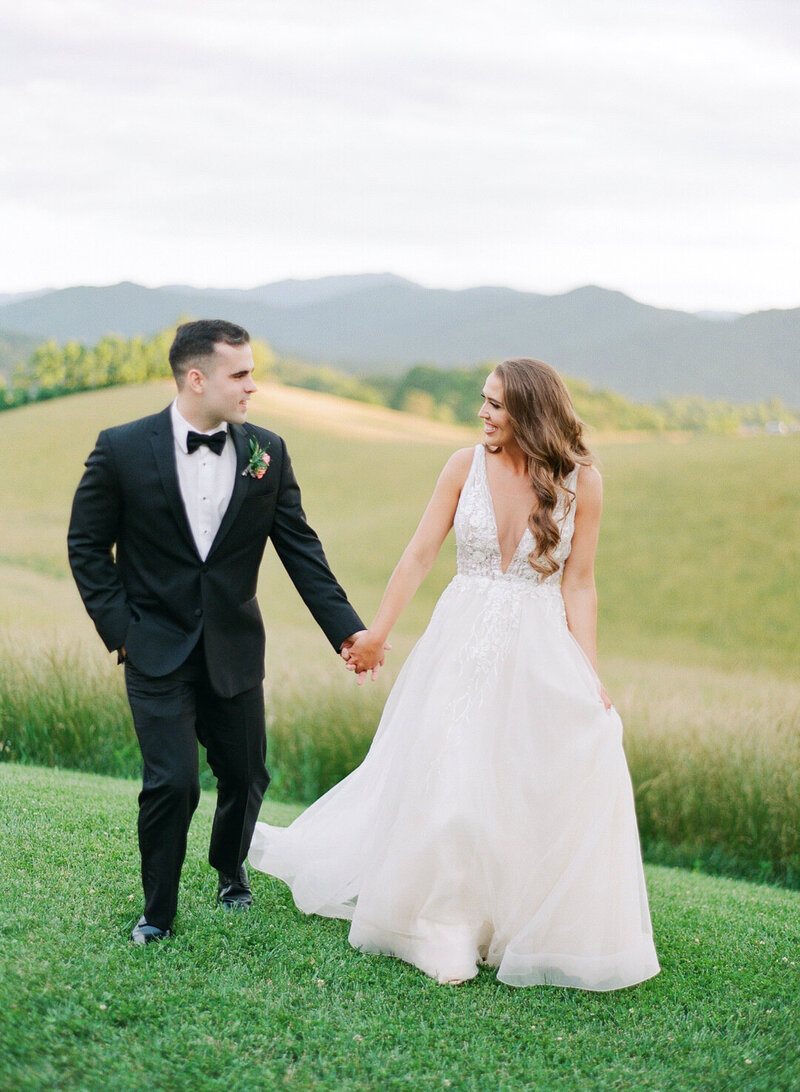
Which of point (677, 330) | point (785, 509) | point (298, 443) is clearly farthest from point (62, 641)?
point (677, 330)

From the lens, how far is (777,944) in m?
5.00

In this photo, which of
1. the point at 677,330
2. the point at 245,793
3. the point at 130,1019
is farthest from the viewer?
the point at 677,330

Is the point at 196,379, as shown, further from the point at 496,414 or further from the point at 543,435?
the point at 543,435

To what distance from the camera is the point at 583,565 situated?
Answer: 14.8ft

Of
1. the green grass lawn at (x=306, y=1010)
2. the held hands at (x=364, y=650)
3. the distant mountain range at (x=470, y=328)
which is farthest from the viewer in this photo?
the distant mountain range at (x=470, y=328)

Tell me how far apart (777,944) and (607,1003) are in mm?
1221

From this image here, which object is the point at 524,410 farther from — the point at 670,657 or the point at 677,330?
the point at 677,330

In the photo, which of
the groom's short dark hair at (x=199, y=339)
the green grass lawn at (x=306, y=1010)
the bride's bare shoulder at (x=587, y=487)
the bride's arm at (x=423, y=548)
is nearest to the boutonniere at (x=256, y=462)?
the groom's short dark hair at (x=199, y=339)

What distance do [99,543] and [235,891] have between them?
5.31 feet

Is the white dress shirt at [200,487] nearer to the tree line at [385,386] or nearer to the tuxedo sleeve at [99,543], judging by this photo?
the tuxedo sleeve at [99,543]

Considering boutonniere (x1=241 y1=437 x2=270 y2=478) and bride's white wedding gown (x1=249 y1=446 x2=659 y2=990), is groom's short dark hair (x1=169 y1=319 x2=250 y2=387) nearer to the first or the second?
boutonniere (x1=241 y1=437 x2=270 y2=478)

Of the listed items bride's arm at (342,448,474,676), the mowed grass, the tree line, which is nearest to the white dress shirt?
bride's arm at (342,448,474,676)

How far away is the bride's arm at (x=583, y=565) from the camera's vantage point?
4496 millimetres

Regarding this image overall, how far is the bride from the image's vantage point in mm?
4227
